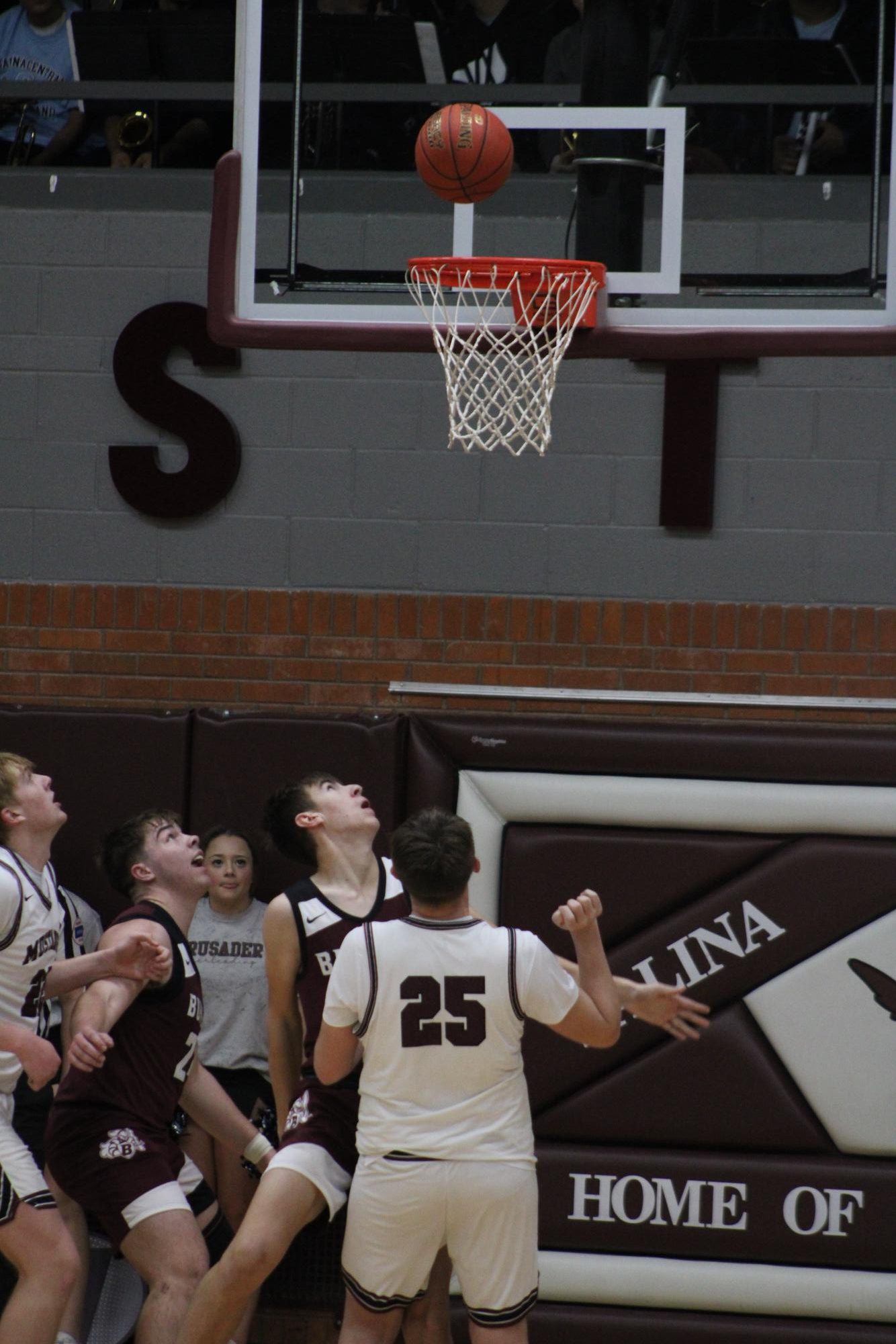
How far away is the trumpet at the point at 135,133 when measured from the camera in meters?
6.66

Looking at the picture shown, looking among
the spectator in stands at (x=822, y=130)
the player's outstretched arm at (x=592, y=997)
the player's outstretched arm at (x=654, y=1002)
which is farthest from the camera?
the spectator in stands at (x=822, y=130)

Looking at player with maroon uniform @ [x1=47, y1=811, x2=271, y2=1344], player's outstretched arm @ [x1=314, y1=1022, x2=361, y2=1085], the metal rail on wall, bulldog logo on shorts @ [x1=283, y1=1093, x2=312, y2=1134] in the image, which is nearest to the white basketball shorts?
player's outstretched arm @ [x1=314, y1=1022, x2=361, y2=1085]

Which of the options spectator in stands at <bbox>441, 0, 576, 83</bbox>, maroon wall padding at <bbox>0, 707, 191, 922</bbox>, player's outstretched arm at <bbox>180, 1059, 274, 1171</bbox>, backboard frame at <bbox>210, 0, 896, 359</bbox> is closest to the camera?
backboard frame at <bbox>210, 0, 896, 359</bbox>

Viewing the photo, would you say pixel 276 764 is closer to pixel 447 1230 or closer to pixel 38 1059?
pixel 38 1059

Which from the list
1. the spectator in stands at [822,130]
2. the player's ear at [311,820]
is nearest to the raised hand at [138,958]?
the player's ear at [311,820]

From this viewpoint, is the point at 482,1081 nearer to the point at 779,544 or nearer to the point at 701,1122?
the point at 701,1122

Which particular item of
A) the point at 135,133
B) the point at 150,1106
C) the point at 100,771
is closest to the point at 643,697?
the point at 100,771

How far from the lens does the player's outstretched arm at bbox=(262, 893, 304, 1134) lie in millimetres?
4652

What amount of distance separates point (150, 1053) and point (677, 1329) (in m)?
2.26

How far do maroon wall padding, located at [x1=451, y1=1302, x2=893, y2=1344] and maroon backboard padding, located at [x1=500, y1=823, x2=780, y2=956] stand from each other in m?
1.30

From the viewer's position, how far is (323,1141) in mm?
4293

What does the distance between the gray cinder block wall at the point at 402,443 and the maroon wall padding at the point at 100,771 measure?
2.39 ft

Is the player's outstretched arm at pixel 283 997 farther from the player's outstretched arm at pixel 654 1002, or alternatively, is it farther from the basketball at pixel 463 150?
the basketball at pixel 463 150

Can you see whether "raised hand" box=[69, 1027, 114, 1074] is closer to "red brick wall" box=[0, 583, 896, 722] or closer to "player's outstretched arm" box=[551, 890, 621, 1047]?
"player's outstretched arm" box=[551, 890, 621, 1047]
